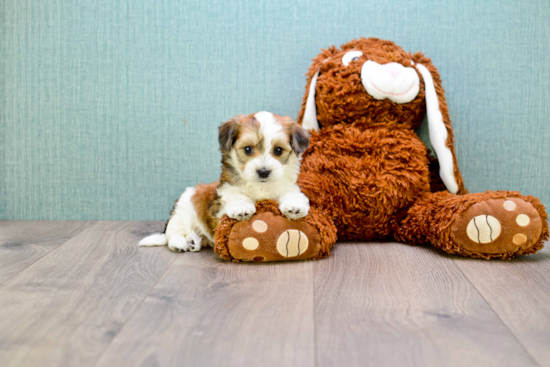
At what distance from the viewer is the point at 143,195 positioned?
8.25 feet

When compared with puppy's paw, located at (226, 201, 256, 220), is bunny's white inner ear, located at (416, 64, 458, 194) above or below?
above

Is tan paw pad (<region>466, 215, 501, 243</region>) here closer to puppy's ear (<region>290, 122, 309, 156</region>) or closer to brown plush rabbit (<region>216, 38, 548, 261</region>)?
brown plush rabbit (<region>216, 38, 548, 261</region>)

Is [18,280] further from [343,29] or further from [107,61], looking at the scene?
[343,29]

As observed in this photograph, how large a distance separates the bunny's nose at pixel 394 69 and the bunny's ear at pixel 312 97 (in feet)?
0.96

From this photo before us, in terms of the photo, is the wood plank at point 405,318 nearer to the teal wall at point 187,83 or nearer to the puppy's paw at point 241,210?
the puppy's paw at point 241,210

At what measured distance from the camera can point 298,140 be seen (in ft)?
5.84

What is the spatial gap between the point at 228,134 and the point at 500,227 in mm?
1072

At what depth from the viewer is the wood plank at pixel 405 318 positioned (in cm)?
99

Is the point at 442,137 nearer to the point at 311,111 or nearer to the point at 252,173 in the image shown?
the point at 311,111

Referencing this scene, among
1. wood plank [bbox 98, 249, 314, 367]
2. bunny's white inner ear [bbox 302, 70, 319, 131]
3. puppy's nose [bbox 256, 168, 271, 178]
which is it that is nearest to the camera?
wood plank [bbox 98, 249, 314, 367]

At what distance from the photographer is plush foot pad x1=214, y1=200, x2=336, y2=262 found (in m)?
1.69

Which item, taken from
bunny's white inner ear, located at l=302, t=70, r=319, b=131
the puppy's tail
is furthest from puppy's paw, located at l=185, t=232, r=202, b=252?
bunny's white inner ear, located at l=302, t=70, r=319, b=131

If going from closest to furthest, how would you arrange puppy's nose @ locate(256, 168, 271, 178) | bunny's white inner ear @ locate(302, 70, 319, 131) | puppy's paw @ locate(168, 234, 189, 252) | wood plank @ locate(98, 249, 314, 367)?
wood plank @ locate(98, 249, 314, 367) < puppy's nose @ locate(256, 168, 271, 178) < puppy's paw @ locate(168, 234, 189, 252) < bunny's white inner ear @ locate(302, 70, 319, 131)

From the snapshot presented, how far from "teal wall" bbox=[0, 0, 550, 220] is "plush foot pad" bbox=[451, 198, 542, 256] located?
747 mm
